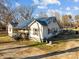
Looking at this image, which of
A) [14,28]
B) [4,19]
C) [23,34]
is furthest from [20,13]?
[23,34]

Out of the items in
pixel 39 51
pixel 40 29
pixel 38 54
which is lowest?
pixel 38 54

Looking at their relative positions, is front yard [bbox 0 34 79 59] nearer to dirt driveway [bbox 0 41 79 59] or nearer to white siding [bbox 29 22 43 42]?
dirt driveway [bbox 0 41 79 59]

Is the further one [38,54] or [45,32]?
[45,32]

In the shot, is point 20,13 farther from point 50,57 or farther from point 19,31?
point 50,57

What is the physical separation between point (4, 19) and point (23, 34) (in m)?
24.6

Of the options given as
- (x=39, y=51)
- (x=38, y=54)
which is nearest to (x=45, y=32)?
(x=39, y=51)

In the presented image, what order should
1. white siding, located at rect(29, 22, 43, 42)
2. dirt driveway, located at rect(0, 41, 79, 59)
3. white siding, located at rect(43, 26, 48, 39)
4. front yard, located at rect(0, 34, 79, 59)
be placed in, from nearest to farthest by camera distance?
1. dirt driveway, located at rect(0, 41, 79, 59)
2. front yard, located at rect(0, 34, 79, 59)
3. white siding, located at rect(29, 22, 43, 42)
4. white siding, located at rect(43, 26, 48, 39)

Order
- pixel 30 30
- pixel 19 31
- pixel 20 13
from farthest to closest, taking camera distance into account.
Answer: pixel 20 13
pixel 19 31
pixel 30 30

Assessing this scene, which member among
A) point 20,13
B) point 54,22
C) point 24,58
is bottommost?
point 24,58

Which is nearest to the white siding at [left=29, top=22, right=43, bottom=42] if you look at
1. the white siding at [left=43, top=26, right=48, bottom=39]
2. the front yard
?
the white siding at [left=43, top=26, right=48, bottom=39]

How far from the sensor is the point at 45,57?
16.4 metres

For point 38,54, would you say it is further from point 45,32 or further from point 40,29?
point 45,32

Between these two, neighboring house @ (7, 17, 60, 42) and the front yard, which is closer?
the front yard

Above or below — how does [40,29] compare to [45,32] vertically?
above
